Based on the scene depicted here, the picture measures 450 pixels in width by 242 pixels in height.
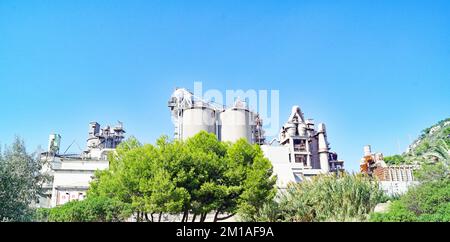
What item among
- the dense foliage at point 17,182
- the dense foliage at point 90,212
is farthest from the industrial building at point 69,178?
the dense foliage at point 17,182

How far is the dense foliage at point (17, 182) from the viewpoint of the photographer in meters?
11.4

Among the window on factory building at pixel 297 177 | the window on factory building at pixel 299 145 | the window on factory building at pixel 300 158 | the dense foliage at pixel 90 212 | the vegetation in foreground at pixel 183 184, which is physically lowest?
the dense foliage at pixel 90 212

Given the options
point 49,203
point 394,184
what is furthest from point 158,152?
point 394,184

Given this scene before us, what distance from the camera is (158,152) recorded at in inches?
869

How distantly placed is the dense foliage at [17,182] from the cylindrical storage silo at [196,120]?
30.8m

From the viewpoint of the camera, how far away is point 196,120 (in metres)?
44.7

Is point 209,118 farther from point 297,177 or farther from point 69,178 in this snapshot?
point 69,178

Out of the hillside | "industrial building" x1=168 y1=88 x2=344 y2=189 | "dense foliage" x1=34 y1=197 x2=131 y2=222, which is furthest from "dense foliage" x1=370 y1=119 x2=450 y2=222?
"industrial building" x1=168 y1=88 x2=344 y2=189

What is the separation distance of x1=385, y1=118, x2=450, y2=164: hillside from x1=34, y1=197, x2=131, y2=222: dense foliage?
59.9ft

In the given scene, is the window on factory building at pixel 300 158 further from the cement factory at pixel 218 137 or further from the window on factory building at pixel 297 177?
the window on factory building at pixel 297 177

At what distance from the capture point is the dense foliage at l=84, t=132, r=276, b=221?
20.3m
